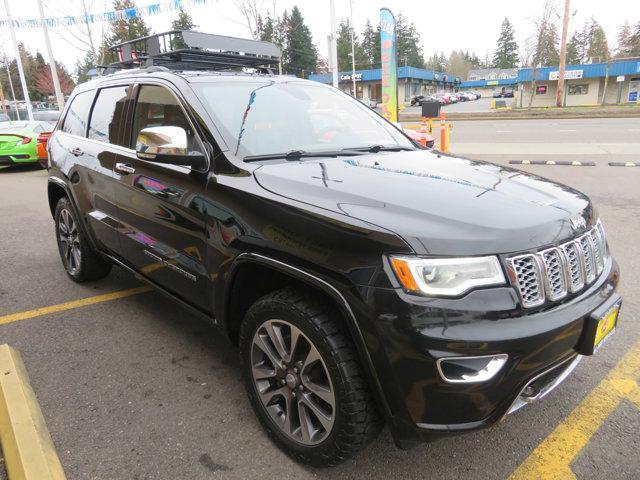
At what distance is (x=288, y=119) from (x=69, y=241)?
8.69 feet

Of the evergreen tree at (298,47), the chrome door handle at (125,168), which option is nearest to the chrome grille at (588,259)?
the chrome door handle at (125,168)

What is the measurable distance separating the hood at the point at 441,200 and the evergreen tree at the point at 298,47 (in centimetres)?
6974

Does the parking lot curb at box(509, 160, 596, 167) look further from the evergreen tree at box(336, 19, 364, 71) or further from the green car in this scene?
the evergreen tree at box(336, 19, 364, 71)

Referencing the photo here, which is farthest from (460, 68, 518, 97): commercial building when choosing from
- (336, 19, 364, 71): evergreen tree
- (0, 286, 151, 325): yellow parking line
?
(0, 286, 151, 325): yellow parking line

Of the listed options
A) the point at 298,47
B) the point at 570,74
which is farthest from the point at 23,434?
the point at 298,47

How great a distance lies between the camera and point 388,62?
15828 millimetres

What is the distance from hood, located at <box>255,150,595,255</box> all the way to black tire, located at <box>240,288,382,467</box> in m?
0.43

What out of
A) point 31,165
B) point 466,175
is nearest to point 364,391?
point 466,175

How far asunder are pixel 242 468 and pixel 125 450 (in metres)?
0.60

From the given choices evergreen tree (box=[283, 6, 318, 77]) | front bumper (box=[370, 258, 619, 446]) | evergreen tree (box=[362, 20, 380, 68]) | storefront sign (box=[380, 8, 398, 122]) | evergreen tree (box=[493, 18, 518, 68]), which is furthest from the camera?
evergreen tree (box=[493, 18, 518, 68])

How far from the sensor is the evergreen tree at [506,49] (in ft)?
350

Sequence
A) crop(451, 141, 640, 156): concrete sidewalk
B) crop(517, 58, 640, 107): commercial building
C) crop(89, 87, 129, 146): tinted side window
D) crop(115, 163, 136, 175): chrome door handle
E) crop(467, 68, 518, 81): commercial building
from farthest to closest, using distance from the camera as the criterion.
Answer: crop(467, 68, 518, 81): commercial building
crop(517, 58, 640, 107): commercial building
crop(451, 141, 640, 156): concrete sidewalk
crop(89, 87, 129, 146): tinted side window
crop(115, 163, 136, 175): chrome door handle

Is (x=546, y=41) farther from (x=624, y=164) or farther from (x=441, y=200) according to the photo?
(x=441, y=200)

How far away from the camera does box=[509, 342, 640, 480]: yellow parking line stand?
222cm
